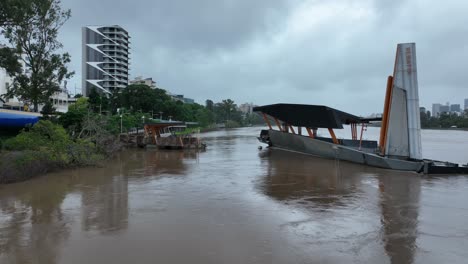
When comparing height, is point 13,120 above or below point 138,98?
below

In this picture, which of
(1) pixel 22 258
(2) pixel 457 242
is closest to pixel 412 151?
(2) pixel 457 242

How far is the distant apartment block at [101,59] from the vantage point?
116000 millimetres

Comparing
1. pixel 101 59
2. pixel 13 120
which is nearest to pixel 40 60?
pixel 13 120

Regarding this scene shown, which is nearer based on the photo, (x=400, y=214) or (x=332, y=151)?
(x=400, y=214)

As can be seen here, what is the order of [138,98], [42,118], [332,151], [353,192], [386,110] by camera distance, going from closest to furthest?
[353,192] → [386,110] → [332,151] → [42,118] → [138,98]

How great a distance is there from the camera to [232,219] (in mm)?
9891

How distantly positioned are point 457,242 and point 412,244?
3.68ft

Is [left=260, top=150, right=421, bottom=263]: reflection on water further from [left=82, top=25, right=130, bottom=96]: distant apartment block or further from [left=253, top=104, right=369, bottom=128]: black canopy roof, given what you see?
[left=82, top=25, right=130, bottom=96]: distant apartment block

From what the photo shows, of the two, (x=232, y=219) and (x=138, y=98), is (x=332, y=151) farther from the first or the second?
(x=138, y=98)

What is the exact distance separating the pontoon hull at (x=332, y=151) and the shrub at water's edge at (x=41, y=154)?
15.2 metres

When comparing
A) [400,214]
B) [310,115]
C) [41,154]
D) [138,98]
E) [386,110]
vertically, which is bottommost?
[400,214]

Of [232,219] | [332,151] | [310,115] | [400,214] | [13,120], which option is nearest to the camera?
[232,219]

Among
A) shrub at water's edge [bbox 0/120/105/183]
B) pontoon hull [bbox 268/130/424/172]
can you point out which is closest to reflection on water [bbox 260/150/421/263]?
pontoon hull [bbox 268/130/424/172]

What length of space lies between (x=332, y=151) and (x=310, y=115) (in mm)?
3125
